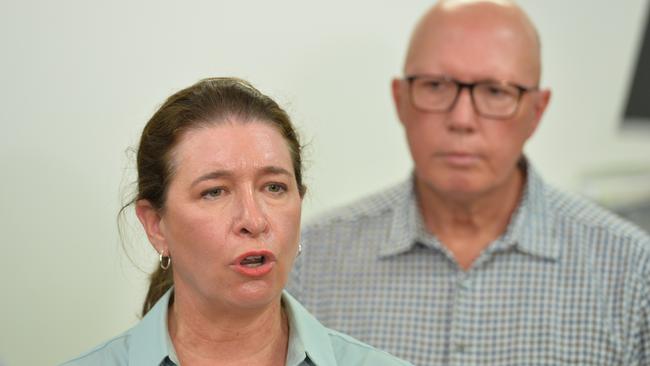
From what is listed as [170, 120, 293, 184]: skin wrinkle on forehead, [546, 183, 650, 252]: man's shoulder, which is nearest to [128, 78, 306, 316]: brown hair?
[170, 120, 293, 184]: skin wrinkle on forehead

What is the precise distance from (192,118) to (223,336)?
11.5 inches

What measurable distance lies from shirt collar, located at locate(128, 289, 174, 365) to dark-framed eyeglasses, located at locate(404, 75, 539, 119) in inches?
33.4

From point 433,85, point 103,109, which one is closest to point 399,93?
point 433,85

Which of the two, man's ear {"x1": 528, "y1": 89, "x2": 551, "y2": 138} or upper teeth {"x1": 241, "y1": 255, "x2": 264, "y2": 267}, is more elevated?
man's ear {"x1": 528, "y1": 89, "x2": 551, "y2": 138}

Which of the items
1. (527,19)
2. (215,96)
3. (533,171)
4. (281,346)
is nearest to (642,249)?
(533,171)

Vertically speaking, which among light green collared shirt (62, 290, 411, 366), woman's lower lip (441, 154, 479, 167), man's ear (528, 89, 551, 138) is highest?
man's ear (528, 89, 551, 138)

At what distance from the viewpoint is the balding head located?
2270mm

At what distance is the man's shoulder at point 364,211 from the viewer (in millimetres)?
2385

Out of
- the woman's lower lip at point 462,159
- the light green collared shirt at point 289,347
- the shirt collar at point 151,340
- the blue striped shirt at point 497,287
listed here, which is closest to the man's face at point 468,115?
the woman's lower lip at point 462,159

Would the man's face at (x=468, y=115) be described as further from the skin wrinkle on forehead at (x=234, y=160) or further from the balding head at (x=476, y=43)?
the skin wrinkle on forehead at (x=234, y=160)

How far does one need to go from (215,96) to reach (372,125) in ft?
3.64

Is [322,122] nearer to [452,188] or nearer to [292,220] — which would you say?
[452,188]

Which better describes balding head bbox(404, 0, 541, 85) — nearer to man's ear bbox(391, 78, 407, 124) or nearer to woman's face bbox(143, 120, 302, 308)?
man's ear bbox(391, 78, 407, 124)

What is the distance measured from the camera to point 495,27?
91.0 inches
